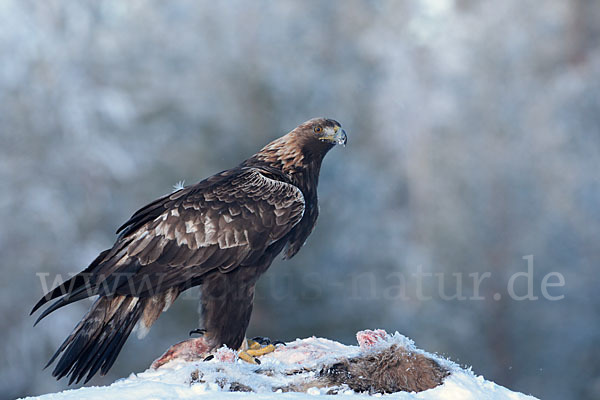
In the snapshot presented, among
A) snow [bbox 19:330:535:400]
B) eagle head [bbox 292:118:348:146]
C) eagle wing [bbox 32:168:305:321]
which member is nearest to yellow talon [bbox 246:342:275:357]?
snow [bbox 19:330:535:400]

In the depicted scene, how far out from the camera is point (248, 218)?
520cm

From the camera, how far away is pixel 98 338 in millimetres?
4551

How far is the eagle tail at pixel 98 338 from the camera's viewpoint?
14.5ft

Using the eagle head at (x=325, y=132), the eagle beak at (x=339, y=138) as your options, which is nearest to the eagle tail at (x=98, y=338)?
the eagle head at (x=325, y=132)

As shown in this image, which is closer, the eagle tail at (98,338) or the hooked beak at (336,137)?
the eagle tail at (98,338)

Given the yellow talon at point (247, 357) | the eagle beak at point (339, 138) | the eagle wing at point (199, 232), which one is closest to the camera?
the yellow talon at point (247, 357)

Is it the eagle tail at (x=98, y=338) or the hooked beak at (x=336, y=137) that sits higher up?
the hooked beak at (x=336, y=137)

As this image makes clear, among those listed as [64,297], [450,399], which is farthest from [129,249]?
[450,399]

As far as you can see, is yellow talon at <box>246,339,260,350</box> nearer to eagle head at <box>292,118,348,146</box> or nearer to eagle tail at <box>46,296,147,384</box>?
eagle tail at <box>46,296,147,384</box>

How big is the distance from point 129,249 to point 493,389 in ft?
9.03

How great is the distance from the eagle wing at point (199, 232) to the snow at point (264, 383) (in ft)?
2.87

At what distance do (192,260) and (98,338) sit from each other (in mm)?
895

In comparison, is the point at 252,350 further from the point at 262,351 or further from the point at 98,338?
the point at 98,338

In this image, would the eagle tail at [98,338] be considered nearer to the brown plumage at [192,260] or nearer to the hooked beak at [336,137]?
the brown plumage at [192,260]
